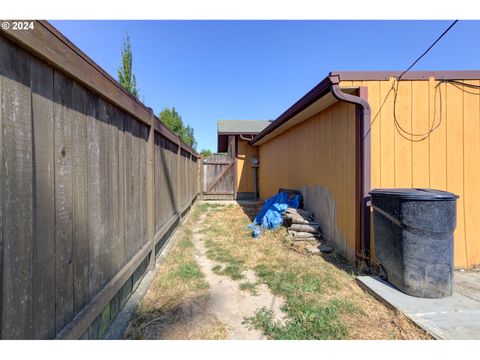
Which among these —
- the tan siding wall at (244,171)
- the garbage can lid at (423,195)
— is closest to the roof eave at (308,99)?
the garbage can lid at (423,195)

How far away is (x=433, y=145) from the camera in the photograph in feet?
11.5

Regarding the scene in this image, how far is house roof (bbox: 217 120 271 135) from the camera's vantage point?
12.5 m

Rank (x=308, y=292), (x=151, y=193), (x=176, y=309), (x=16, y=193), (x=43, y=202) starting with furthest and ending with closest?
1. (x=151, y=193)
2. (x=308, y=292)
3. (x=176, y=309)
4. (x=43, y=202)
5. (x=16, y=193)

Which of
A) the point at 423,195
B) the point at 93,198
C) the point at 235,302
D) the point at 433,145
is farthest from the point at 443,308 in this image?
the point at 93,198

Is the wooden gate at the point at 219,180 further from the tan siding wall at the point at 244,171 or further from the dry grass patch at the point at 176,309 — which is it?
the dry grass patch at the point at 176,309

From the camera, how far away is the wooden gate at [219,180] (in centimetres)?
1194

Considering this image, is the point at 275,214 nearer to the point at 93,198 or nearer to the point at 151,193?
the point at 151,193

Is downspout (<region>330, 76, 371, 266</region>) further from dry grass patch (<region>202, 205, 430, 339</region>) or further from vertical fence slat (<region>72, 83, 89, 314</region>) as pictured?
vertical fence slat (<region>72, 83, 89, 314</region>)

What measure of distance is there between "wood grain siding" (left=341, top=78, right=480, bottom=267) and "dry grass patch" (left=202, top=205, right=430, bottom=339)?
1.44 meters

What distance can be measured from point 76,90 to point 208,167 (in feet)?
34.0

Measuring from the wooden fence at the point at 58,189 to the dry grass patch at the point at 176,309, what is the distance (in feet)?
0.84

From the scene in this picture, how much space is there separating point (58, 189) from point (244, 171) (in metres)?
10.6

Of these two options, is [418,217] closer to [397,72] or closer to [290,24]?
[397,72]
